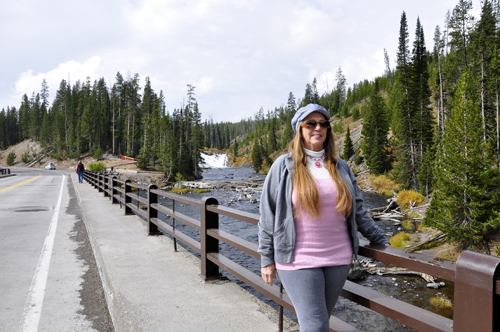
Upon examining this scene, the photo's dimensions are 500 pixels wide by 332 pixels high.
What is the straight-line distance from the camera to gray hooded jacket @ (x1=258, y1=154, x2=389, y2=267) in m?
2.19

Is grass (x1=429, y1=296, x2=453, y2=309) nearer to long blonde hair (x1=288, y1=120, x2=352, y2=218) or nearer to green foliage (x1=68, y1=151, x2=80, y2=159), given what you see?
long blonde hair (x1=288, y1=120, x2=352, y2=218)

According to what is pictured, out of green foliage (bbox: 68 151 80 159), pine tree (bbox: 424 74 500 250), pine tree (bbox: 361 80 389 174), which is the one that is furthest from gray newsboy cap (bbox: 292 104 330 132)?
green foliage (bbox: 68 151 80 159)

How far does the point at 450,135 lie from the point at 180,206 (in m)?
18.6

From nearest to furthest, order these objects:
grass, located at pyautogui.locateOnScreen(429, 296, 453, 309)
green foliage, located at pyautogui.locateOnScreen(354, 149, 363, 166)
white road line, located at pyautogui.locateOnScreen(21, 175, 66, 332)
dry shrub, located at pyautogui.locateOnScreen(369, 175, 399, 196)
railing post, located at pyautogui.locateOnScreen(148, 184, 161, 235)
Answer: white road line, located at pyautogui.locateOnScreen(21, 175, 66, 332), railing post, located at pyautogui.locateOnScreen(148, 184, 161, 235), grass, located at pyautogui.locateOnScreen(429, 296, 453, 309), dry shrub, located at pyautogui.locateOnScreen(369, 175, 399, 196), green foliage, located at pyautogui.locateOnScreen(354, 149, 363, 166)

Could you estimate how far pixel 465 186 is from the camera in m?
17.5

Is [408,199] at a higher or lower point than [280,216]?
lower

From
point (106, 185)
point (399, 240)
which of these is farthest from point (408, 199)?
point (106, 185)

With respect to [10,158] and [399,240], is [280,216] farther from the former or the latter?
[10,158]

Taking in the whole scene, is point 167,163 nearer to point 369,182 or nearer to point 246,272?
point 369,182

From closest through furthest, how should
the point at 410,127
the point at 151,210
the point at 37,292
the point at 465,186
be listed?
the point at 37,292 < the point at 151,210 < the point at 465,186 < the point at 410,127

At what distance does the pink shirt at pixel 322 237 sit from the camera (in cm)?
217

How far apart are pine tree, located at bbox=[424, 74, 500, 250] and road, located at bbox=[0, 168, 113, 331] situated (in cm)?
1651

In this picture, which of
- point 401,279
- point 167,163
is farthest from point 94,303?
point 167,163

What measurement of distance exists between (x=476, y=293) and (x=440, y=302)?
984 centimetres
